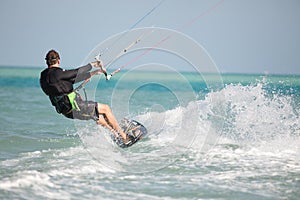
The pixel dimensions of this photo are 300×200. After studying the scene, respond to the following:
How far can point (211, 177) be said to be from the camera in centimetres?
616

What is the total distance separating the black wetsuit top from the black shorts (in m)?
0.34

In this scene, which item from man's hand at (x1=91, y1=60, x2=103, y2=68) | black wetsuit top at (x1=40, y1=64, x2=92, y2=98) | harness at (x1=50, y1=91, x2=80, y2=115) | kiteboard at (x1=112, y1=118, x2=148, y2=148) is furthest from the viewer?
kiteboard at (x1=112, y1=118, x2=148, y2=148)

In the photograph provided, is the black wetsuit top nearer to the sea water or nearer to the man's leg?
the man's leg

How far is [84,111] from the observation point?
→ 7000 mm

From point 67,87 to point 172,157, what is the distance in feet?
7.17

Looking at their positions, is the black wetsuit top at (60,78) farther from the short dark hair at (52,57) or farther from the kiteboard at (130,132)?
the kiteboard at (130,132)

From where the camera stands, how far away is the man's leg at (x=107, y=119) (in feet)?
23.6

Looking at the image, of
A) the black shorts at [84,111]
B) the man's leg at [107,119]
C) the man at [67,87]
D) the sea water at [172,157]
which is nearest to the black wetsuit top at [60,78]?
the man at [67,87]

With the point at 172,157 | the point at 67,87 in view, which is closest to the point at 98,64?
the point at 67,87

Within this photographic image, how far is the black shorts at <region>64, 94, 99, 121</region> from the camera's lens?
6961 mm

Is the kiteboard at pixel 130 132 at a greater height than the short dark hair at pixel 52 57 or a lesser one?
lesser

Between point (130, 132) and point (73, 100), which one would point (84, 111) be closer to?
point (73, 100)

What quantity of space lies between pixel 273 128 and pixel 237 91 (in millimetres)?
1899

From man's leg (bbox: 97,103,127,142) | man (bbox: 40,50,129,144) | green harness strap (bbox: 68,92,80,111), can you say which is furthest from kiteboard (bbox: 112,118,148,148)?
green harness strap (bbox: 68,92,80,111)
